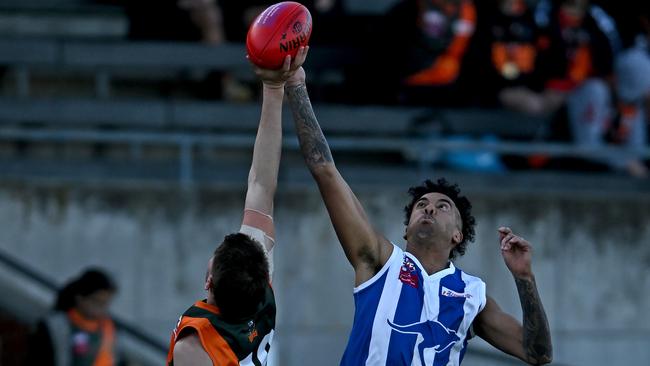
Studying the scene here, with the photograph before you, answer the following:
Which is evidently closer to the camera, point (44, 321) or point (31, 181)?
point (44, 321)

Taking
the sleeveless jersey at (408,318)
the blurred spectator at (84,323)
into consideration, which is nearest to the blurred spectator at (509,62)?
the blurred spectator at (84,323)

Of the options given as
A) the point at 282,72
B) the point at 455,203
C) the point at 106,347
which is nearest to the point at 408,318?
the point at 455,203

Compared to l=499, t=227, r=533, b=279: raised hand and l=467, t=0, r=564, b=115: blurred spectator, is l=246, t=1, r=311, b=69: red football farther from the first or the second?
l=467, t=0, r=564, b=115: blurred spectator

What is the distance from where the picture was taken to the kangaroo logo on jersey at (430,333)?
19.6ft

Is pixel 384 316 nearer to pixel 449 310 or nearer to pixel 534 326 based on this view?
pixel 449 310

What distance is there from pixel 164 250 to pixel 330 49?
2553 mm

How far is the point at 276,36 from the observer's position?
5.76 m

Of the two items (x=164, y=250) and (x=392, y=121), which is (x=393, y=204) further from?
(x=164, y=250)

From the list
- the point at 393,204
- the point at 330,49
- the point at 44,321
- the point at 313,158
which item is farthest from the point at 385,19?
the point at 313,158

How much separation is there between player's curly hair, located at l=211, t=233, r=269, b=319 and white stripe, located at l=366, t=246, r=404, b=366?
2.61 feet

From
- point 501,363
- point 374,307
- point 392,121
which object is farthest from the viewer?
point 392,121

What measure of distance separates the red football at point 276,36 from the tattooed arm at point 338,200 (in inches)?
11.1

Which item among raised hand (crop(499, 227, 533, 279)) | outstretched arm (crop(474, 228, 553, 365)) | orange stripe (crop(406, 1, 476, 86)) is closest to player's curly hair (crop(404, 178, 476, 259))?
outstretched arm (crop(474, 228, 553, 365))

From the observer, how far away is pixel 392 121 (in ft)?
38.4
